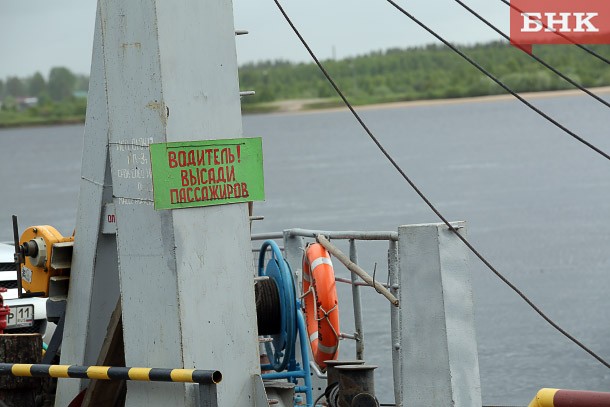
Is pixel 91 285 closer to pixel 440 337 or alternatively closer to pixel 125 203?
pixel 125 203

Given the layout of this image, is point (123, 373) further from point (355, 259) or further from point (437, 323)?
point (355, 259)

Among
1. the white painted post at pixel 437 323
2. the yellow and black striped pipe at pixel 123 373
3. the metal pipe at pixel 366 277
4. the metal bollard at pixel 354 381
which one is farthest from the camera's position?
the metal pipe at pixel 366 277

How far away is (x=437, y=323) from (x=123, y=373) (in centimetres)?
165

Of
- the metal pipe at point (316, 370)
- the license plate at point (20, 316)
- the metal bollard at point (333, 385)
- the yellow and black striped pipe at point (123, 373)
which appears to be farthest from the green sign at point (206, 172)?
the license plate at point (20, 316)

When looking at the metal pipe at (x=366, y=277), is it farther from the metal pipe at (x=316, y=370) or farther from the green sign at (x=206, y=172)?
the green sign at (x=206, y=172)

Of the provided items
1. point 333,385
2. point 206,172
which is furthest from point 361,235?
point 206,172

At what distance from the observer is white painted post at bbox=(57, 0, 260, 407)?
593 centimetres

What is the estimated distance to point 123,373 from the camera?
18.9 feet

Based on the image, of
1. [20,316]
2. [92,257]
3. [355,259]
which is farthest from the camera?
[20,316]

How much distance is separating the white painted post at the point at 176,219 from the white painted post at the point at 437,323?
3.09 ft

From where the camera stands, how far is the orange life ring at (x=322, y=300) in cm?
862

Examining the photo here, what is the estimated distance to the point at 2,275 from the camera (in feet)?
34.4

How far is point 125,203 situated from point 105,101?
0.88 metres

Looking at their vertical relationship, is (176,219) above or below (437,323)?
above
